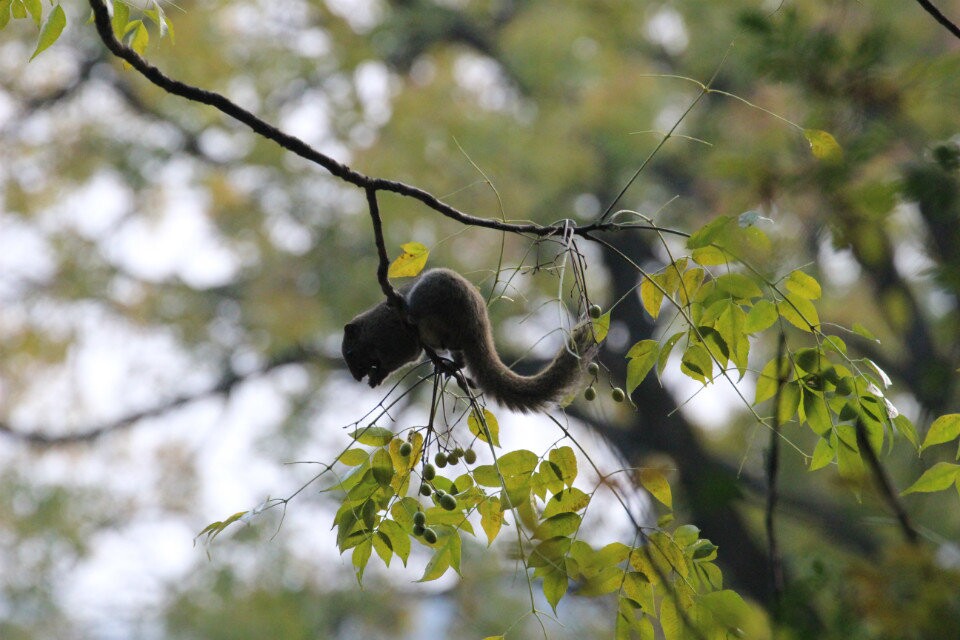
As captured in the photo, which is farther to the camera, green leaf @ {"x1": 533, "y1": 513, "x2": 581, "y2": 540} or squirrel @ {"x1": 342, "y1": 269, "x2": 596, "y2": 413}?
squirrel @ {"x1": 342, "y1": 269, "x2": 596, "y2": 413}

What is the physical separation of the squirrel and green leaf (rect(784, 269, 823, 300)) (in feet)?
1.48

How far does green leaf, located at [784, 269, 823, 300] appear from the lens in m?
1.66

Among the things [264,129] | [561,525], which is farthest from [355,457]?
[264,129]

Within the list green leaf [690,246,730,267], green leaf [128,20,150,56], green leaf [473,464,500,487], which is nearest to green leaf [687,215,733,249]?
green leaf [690,246,730,267]

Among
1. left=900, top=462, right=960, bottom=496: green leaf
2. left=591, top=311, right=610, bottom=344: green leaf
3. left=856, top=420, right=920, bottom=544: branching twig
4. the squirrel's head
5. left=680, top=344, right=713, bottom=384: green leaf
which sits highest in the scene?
the squirrel's head

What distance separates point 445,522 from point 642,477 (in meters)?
0.51

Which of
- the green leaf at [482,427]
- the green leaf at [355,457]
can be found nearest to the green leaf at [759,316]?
the green leaf at [482,427]

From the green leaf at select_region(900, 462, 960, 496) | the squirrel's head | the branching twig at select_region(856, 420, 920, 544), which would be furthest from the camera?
the squirrel's head

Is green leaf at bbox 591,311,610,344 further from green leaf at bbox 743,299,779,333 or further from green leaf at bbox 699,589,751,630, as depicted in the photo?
green leaf at bbox 699,589,751,630

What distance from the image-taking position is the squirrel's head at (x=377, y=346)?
2.73 meters

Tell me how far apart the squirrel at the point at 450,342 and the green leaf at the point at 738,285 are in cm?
41

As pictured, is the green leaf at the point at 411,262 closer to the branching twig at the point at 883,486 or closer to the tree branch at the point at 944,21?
the tree branch at the point at 944,21

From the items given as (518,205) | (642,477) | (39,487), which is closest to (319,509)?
(39,487)

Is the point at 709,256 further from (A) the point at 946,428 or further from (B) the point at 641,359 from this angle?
(A) the point at 946,428
